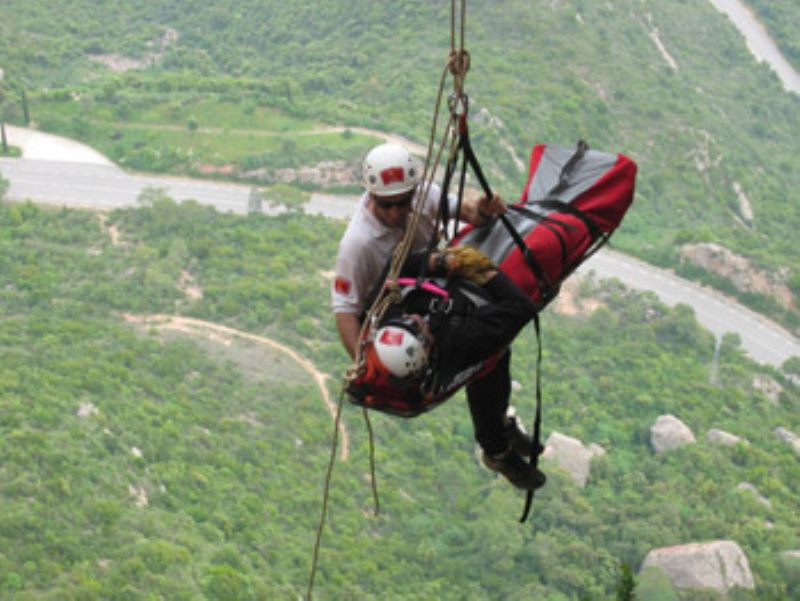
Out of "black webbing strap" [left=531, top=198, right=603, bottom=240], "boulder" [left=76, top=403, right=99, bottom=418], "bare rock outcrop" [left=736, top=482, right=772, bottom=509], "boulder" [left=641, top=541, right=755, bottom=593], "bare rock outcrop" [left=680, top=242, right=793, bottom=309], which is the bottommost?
"bare rock outcrop" [left=680, top=242, right=793, bottom=309]

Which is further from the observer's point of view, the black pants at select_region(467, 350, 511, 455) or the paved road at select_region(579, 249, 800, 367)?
the paved road at select_region(579, 249, 800, 367)

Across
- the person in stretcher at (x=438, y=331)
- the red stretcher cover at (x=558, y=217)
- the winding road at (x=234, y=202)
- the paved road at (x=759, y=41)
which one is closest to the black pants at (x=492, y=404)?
the person in stretcher at (x=438, y=331)

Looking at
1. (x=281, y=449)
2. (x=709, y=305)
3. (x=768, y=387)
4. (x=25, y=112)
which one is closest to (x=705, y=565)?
(x=281, y=449)

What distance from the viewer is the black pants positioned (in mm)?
8305

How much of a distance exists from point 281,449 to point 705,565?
8.59 meters

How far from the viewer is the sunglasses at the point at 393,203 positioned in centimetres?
748

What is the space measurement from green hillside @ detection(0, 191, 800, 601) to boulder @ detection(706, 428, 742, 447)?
377 millimetres

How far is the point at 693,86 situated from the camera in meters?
50.0

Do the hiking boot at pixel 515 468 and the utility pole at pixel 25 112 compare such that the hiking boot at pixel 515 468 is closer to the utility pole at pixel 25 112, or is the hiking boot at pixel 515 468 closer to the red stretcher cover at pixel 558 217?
the red stretcher cover at pixel 558 217

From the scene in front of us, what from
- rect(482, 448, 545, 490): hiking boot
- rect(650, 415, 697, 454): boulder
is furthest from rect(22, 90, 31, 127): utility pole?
rect(482, 448, 545, 490): hiking boot

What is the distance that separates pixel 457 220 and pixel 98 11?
47985 millimetres

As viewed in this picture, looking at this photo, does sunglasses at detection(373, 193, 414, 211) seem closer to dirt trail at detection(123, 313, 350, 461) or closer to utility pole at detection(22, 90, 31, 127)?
dirt trail at detection(123, 313, 350, 461)

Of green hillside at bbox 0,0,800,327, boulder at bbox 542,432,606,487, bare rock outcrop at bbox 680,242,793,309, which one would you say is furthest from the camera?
green hillside at bbox 0,0,800,327

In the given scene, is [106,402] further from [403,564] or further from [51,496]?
[403,564]
